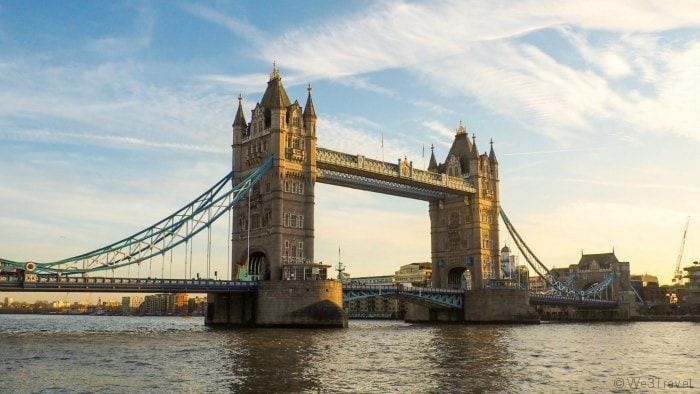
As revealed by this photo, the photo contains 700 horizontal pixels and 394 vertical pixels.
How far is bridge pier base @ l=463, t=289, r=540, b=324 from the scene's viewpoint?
103375 millimetres

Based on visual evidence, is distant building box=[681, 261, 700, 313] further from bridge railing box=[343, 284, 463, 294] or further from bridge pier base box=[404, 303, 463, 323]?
bridge railing box=[343, 284, 463, 294]

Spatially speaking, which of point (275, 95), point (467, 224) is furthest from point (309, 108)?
point (467, 224)

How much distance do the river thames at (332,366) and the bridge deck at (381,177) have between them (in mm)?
35579

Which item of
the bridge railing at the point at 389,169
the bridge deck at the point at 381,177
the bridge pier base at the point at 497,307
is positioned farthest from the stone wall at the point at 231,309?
the bridge pier base at the point at 497,307

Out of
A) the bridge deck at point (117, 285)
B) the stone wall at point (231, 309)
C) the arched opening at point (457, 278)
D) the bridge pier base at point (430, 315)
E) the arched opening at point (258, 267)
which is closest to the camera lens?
the bridge deck at point (117, 285)

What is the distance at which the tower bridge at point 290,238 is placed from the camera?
72688mm

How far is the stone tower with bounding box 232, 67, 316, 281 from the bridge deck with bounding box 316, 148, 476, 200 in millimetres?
4397

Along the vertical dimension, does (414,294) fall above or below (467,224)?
below

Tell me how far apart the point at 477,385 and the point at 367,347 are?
22.2 metres

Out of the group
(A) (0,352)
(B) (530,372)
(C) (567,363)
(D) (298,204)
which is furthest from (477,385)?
(D) (298,204)

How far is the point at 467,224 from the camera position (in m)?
113

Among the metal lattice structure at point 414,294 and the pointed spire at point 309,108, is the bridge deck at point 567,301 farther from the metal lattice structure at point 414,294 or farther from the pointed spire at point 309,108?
the pointed spire at point 309,108

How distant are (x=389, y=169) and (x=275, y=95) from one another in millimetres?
21024

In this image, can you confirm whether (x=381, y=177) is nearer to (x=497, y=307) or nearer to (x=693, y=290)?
(x=497, y=307)
